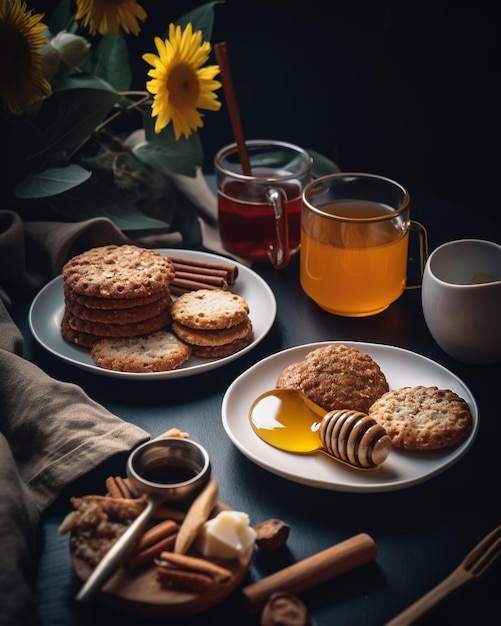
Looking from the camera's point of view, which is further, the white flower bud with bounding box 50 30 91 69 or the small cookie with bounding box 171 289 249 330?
the white flower bud with bounding box 50 30 91 69

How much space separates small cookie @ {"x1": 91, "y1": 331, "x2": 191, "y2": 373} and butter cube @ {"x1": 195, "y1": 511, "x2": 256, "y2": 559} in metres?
0.53

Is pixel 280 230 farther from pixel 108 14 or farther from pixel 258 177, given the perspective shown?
pixel 108 14

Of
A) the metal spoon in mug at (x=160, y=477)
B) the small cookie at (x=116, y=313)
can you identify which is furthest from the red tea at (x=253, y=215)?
the metal spoon in mug at (x=160, y=477)

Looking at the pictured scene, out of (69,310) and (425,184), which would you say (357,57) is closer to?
(425,184)

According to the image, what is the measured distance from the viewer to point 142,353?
1686 mm

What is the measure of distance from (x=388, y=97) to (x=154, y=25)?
828mm

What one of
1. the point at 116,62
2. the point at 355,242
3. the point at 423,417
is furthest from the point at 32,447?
the point at 116,62

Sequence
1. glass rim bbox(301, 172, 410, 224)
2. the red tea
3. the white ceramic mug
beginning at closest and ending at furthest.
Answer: the white ceramic mug
glass rim bbox(301, 172, 410, 224)
the red tea

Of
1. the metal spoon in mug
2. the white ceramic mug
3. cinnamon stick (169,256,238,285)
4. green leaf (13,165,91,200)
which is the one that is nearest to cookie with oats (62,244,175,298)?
cinnamon stick (169,256,238,285)

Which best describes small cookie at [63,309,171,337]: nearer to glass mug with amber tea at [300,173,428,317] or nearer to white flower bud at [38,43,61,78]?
glass mug with amber tea at [300,173,428,317]

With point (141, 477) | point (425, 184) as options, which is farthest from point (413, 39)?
point (141, 477)

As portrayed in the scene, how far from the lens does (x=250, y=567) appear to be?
1.22 metres

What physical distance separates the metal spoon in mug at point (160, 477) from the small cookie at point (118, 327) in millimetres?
467

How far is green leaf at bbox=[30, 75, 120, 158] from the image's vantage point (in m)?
2.10
